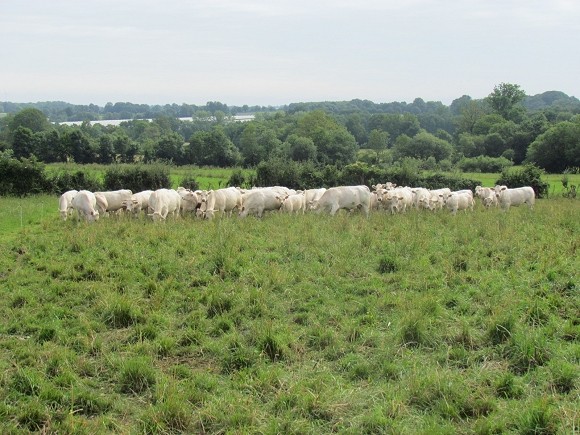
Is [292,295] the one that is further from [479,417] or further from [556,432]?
[556,432]

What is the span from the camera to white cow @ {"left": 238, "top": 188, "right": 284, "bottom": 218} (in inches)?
912

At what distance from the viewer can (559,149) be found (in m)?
75.9

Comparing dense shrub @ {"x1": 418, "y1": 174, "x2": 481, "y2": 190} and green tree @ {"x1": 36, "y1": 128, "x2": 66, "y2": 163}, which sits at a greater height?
green tree @ {"x1": 36, "y1": 128, "x2": 66, "y2": 163}

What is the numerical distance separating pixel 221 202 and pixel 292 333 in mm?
15004

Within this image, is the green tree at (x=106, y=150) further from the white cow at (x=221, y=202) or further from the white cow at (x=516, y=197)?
the white cow at (x=516, y=197)

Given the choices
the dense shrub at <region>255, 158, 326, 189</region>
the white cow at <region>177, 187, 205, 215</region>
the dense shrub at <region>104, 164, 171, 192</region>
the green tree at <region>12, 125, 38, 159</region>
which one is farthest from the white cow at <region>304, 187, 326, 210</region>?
the green tree at <region>12, 125, 38, 159</region>

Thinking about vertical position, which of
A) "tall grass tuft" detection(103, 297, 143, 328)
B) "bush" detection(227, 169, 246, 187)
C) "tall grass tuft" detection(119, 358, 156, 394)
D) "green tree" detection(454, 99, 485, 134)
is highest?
"green tree" detection(454, 99, 485, 134)

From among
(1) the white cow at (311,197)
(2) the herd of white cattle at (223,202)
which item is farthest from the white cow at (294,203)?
(1) the white cow at (311,197)

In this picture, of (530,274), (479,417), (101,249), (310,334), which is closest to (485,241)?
(530,274)

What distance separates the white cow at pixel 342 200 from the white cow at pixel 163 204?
5.73 metres

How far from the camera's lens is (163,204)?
22438 mm

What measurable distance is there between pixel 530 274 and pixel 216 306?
6.19 m

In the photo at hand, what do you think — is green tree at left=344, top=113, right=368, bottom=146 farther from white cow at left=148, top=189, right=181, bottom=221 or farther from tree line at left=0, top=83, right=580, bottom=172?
white cow at left=148, top=189, right=181, bottom=221

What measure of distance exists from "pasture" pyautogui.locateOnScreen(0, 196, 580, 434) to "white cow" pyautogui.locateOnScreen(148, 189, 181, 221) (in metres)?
5.36
